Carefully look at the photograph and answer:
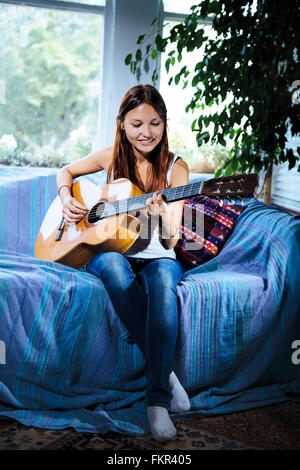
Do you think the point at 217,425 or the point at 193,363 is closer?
the point at 217,425

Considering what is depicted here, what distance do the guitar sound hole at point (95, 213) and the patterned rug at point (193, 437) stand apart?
2.33 feet

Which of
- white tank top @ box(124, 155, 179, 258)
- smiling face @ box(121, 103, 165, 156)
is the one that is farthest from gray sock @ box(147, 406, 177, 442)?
smiling face @ box(121, 103, 165, 156)

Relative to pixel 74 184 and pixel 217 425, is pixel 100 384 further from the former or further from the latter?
pixel 74 184

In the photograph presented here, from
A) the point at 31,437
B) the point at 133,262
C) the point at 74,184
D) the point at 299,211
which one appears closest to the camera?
the point at 31,437

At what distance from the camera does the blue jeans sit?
1.38m

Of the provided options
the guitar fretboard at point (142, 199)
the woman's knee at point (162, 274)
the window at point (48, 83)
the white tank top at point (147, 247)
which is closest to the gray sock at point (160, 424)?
the woman's knee at point (162, 274)

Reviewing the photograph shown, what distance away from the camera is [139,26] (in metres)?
2.61

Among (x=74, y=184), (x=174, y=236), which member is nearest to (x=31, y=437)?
(x=174, y=236)

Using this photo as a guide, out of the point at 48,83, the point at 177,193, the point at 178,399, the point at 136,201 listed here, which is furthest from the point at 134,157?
the point at 48,83

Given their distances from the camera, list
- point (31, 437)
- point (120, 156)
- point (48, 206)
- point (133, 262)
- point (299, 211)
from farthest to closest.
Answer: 1. point (299, 211)
2. point (48, 206)
3. point (120, 156)
4. point (133, 262)
5. point (31, 437)

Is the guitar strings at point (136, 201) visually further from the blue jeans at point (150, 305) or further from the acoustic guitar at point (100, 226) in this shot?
the blue jeans at point (150, 305)

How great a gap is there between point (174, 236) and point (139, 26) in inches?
60.5

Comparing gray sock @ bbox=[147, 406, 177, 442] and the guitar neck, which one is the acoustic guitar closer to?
the guitar neck

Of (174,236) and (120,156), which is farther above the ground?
(120,156)
